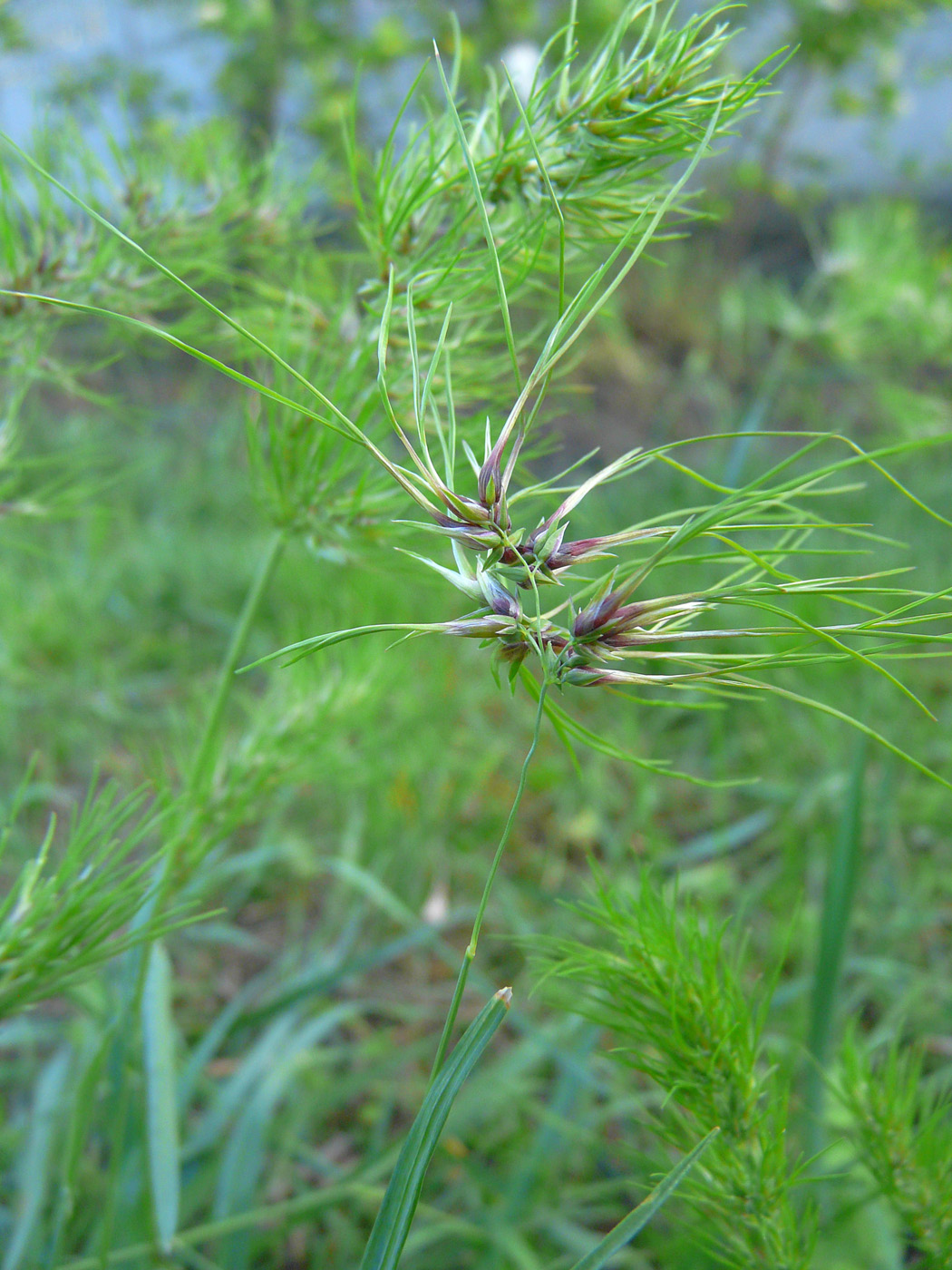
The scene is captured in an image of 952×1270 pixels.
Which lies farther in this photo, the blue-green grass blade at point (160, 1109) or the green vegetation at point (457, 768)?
the blue-green grass blade at point (160, 1109)

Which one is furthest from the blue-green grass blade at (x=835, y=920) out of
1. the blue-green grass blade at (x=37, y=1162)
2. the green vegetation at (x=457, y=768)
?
the blue-green grass blade at (x=37, y=1162)

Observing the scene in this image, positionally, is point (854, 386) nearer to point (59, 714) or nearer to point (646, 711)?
point (646, 711)

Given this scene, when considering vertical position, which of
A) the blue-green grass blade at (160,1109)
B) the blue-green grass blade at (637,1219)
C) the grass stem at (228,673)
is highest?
the grass stem at (228,673)

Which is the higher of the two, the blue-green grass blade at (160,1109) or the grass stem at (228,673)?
the grass stem at (228,673)

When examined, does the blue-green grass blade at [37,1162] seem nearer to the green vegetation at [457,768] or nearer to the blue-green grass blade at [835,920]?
the green vegetation at [457,768]

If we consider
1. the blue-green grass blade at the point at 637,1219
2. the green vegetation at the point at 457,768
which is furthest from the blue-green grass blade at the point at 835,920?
the blue-green grass blade at the point at 637,1219

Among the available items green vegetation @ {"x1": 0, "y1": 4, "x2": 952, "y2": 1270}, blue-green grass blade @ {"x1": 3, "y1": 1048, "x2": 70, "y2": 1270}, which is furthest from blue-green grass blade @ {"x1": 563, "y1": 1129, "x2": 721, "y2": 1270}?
blue-green grass blade @ {"x1": 3, "y1": 1048, "x2": 70, "y2": 1270}

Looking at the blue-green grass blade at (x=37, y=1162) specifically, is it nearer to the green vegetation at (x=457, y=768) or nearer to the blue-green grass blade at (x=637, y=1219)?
the green vegetation at (x=457, y=768)
